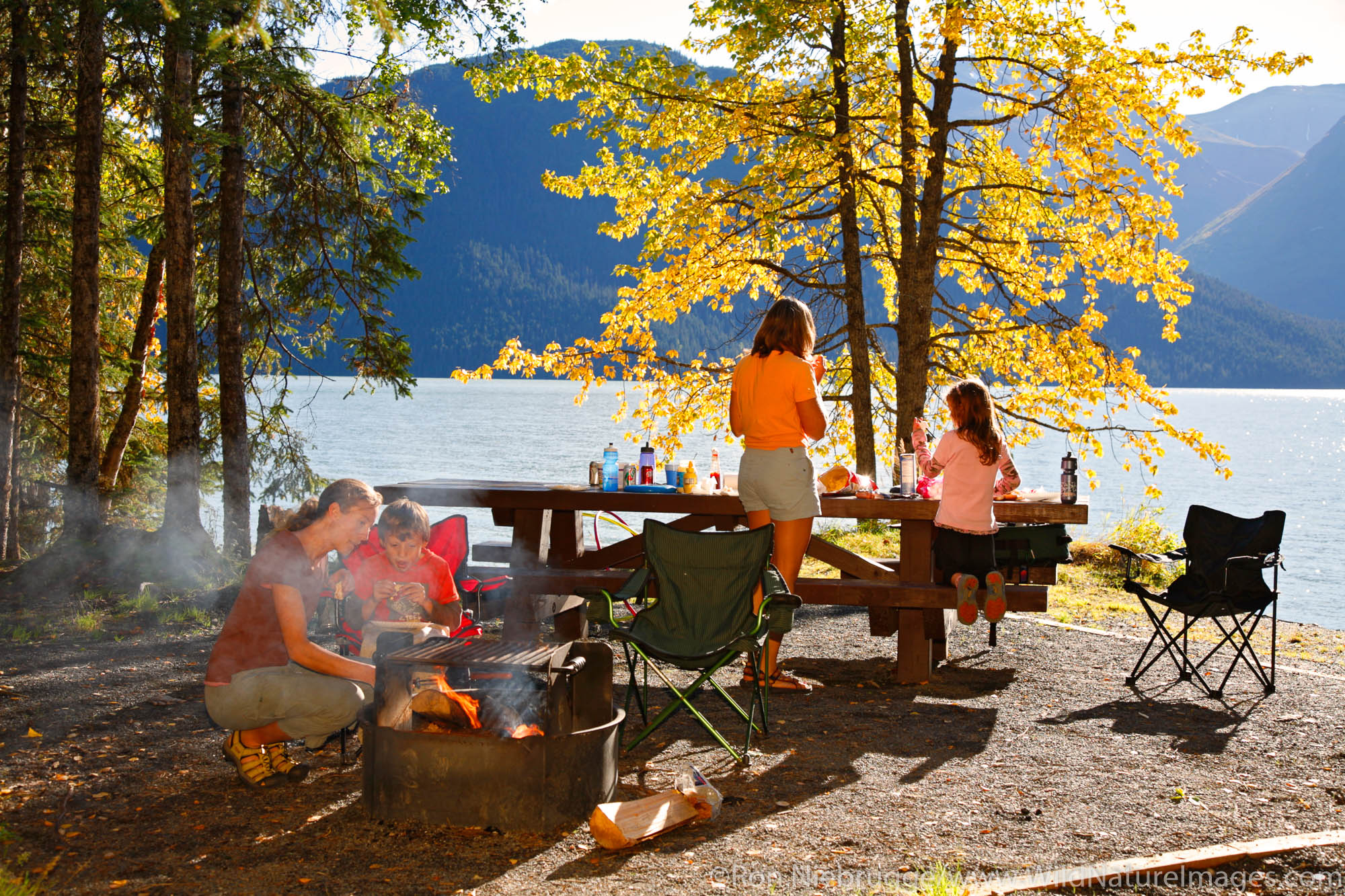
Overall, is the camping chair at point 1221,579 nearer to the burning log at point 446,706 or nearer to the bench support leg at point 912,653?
the bench support leg at point 912,653


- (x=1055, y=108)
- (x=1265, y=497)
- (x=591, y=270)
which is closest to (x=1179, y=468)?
(x=1265, y=497)

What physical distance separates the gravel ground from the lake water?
10.6ft

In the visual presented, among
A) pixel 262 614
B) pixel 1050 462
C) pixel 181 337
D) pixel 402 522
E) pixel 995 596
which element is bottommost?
pixel 1050 462

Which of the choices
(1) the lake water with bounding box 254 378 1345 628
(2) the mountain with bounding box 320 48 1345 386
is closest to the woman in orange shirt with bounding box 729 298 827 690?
(1) the lake water with bounding box 254 378 1345 628

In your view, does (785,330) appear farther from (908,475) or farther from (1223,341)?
(1223,341)

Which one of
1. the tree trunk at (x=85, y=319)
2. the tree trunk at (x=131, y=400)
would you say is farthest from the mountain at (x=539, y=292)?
the tree trunk at (x=85, y=319)

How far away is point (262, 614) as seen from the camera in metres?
3.47

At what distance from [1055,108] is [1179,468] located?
33.3 metres

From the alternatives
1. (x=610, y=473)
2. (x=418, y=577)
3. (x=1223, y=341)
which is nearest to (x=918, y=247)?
(x=610, y=473)

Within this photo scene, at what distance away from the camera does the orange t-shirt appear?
468 centimetres

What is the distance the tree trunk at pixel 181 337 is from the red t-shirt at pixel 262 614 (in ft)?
18.5

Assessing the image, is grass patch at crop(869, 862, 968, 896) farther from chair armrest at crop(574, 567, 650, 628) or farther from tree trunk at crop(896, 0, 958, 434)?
tree trunk at crop(896, 0, 958, 434)

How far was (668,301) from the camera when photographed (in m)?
11.0

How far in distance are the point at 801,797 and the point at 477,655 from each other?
122cm
